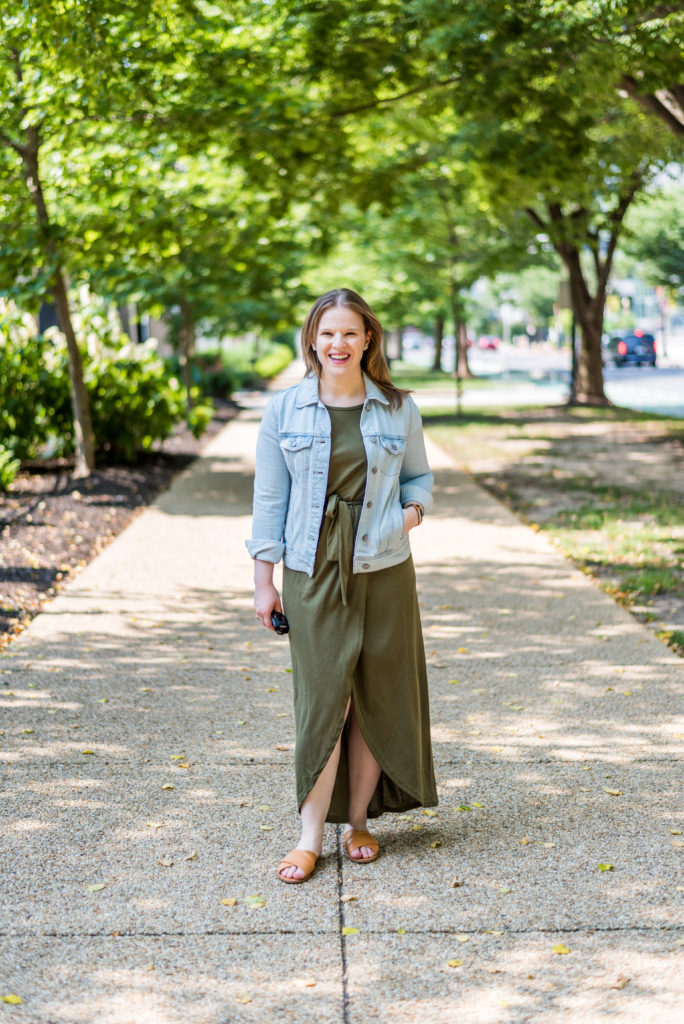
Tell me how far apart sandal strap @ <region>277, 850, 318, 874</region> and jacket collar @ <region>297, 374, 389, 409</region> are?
146 centimetres

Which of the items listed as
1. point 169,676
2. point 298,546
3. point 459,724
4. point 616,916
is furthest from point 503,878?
point 169,676

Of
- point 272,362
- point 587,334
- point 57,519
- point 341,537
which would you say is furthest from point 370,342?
point 272,362

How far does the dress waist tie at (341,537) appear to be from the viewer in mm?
3734

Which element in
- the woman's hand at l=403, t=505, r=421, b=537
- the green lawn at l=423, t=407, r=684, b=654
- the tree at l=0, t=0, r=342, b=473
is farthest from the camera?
the tree at l=0, t=0, r=342, b=473

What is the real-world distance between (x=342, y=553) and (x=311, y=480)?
25 cm

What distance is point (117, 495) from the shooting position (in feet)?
40.7

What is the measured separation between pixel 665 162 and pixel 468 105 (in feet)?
14.0

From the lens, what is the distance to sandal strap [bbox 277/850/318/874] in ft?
12.5

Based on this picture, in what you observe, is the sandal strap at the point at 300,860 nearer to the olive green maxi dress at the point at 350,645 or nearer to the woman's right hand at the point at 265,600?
the olive green maxi dress at the point at 350,645

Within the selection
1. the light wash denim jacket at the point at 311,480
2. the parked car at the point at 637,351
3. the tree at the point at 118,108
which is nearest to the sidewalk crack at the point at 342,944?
the light wash denim jacket at the point at 311,480

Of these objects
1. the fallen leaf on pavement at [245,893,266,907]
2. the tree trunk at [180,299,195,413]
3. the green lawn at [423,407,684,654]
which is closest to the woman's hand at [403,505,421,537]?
the fallen leaf on pavement at [245,893,266,907]

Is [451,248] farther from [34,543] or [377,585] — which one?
[377,585]

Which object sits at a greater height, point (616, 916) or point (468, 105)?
point (468, 105)

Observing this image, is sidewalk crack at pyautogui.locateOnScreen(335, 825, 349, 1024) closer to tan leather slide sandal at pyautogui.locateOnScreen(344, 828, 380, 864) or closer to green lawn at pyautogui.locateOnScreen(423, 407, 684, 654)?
tan leather slide sandal at pyautogui.locateOnScreen(344, 828, 380, 864)
